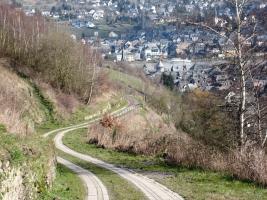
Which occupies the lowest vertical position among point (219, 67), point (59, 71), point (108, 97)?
point (108, 97)

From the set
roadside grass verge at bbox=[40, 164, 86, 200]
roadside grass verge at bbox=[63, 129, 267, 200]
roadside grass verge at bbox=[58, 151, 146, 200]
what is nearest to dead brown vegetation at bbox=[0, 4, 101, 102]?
roadside grass verge at bbox=[63, 129, 267, 200]

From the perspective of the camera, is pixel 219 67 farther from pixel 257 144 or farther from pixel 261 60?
pixel 257 144

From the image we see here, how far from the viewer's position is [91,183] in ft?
63.1

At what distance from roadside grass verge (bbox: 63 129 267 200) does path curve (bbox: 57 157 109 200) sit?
7.43ft

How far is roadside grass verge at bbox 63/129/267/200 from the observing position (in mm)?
15703

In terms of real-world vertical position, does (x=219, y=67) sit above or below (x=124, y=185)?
above

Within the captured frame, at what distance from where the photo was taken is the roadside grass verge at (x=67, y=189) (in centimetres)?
1446

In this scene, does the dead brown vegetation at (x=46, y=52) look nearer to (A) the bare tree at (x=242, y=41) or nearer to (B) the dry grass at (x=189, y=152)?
(B) the dry grass at (x=189, y=152)

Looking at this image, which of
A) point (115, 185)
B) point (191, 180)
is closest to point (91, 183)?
point (115, 185)

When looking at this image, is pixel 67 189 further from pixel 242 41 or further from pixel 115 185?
pixel 242 41

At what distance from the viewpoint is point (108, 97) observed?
89.4m

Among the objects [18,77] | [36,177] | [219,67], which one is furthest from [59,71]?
[36,177]

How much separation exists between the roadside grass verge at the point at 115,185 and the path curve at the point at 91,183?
0.69 feet

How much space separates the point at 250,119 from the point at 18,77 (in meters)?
48.5
